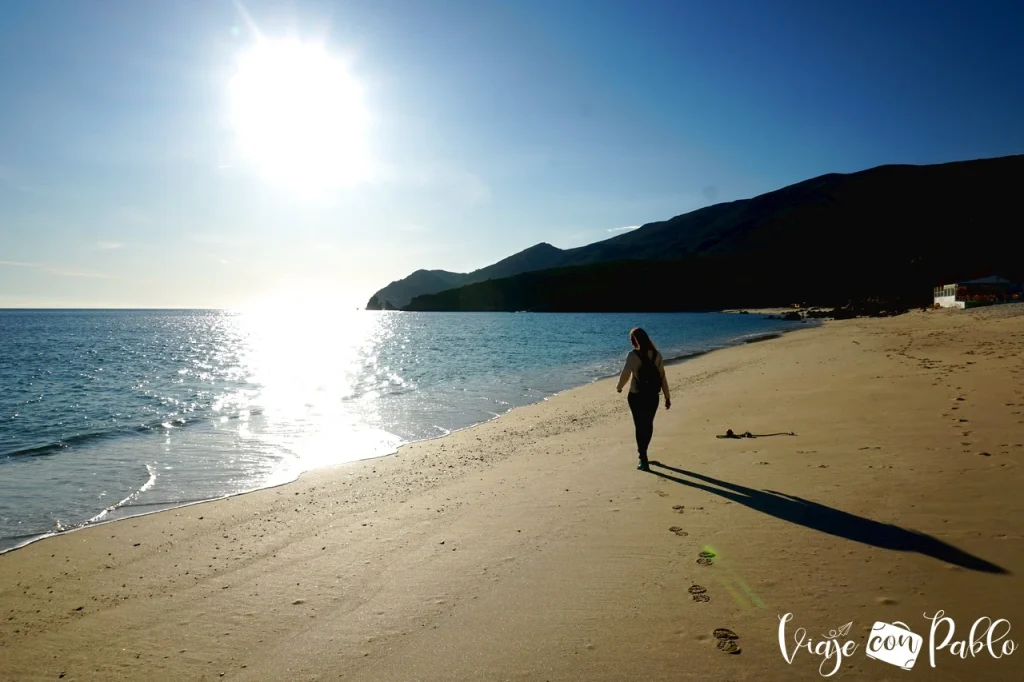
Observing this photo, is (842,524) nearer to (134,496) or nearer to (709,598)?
(709,598)

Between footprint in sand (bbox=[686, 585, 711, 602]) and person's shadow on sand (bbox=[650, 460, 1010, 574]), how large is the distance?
1.95m

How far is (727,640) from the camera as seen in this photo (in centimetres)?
374

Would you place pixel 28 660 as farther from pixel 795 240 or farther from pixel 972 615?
pixel 795 240

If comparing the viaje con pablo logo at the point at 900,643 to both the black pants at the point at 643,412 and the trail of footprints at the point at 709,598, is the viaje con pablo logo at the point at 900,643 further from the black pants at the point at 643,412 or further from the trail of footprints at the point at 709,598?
the black pants at the point at 643,412

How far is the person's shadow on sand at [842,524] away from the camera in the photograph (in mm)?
4734

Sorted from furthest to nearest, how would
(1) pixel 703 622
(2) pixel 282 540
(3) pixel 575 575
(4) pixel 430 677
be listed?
(2) pixel 282 540 → (3) pixel 575 575 → (1) pixel 703 622 → (4) pixel 430 677

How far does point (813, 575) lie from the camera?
4617 millimetres

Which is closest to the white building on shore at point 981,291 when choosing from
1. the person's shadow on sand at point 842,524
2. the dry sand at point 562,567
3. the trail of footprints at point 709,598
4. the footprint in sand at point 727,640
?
the dry sand at point 562,567

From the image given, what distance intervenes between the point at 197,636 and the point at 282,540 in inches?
89.8

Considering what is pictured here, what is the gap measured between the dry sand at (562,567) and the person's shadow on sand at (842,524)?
32 mm

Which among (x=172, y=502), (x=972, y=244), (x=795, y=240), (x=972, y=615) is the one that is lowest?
(x=172, y=502)

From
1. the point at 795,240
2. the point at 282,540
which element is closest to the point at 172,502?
the point at 282,540

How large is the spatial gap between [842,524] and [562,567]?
3.10 meters

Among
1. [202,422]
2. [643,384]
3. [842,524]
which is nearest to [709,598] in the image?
[842,524]
